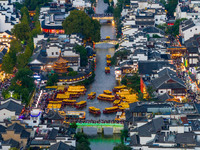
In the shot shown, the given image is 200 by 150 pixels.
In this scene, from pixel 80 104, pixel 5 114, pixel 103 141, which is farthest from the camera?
pixel 80 104

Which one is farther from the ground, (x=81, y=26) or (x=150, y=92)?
(x=81, y=26)

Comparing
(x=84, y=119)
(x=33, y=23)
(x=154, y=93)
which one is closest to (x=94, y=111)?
(x=84, y=119)

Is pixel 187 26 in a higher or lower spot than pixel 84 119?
higher

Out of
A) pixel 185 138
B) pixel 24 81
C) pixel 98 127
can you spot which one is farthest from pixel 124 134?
pixel 24 81

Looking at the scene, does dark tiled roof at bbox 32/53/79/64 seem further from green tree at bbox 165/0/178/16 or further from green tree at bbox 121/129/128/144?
green tree at bbox 165/0/178/16

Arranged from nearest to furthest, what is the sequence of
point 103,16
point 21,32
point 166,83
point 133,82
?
point 166,83, point 133,82, point 21,32, point 103,16

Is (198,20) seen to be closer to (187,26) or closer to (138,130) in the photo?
(187,26)

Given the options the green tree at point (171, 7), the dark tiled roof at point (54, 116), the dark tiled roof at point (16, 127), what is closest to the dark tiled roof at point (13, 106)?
the dark tiled roof at point (54, 116)

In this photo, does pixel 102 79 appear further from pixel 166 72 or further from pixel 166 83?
pixel 166 83
